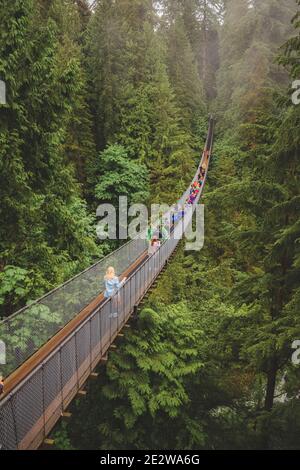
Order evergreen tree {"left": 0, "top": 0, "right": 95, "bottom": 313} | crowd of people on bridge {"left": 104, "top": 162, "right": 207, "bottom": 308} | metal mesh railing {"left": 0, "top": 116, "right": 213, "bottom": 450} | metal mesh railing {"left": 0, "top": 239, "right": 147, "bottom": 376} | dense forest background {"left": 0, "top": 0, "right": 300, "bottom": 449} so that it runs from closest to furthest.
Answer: metal mesh railing {"left": 0, "top": 116, "right": 213, "bottom": 450} → metal mesh railing {"left": 0, "top": 239, "right": 147, "bottom": 376} → evergreen tree {"left": 0, "top": 0, "right": 95, "bottom": 313} → dense forest background {"left": 0, "top": 0, "right": 300, "bottom": 449} → crowd of people on bridge {"left": 104, "top": 162, "right": 207, "bottom": 308}

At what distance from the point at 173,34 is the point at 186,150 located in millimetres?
15226

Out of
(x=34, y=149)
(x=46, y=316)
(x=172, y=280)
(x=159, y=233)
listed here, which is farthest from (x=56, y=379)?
(x=172, y=280)

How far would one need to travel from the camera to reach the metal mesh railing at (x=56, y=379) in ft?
17.6

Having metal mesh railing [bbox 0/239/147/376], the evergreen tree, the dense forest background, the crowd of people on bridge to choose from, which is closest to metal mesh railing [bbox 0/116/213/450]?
metal mesh railing [bbox 0/239/147/376]

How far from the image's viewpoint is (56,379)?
6.52m

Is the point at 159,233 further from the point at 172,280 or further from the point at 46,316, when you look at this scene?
the point at 46,316

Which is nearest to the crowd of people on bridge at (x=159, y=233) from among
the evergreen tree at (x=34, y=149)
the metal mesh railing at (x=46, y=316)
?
the metal mesh railing at (x=46, y=316)

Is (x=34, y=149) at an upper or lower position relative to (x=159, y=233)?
upper

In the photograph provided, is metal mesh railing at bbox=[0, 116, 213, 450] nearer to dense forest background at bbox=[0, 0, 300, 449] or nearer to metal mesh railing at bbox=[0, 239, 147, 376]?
metal mesh railing at bbox=[0, 239, 147, 376]

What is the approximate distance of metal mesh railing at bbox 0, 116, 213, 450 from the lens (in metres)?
5.37

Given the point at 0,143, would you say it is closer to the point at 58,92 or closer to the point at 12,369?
the point at 58,92

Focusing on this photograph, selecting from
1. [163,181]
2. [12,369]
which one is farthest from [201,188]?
[12,369]

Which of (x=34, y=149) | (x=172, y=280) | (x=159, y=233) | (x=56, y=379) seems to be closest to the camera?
(x=56, y=379)

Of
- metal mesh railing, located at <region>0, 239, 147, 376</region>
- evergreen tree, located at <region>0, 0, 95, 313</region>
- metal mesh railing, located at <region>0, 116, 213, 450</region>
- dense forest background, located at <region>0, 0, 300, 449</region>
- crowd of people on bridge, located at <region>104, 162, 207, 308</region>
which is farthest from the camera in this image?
crowd of people on bridge, located at <region>104, 162, 207, 308</region>
